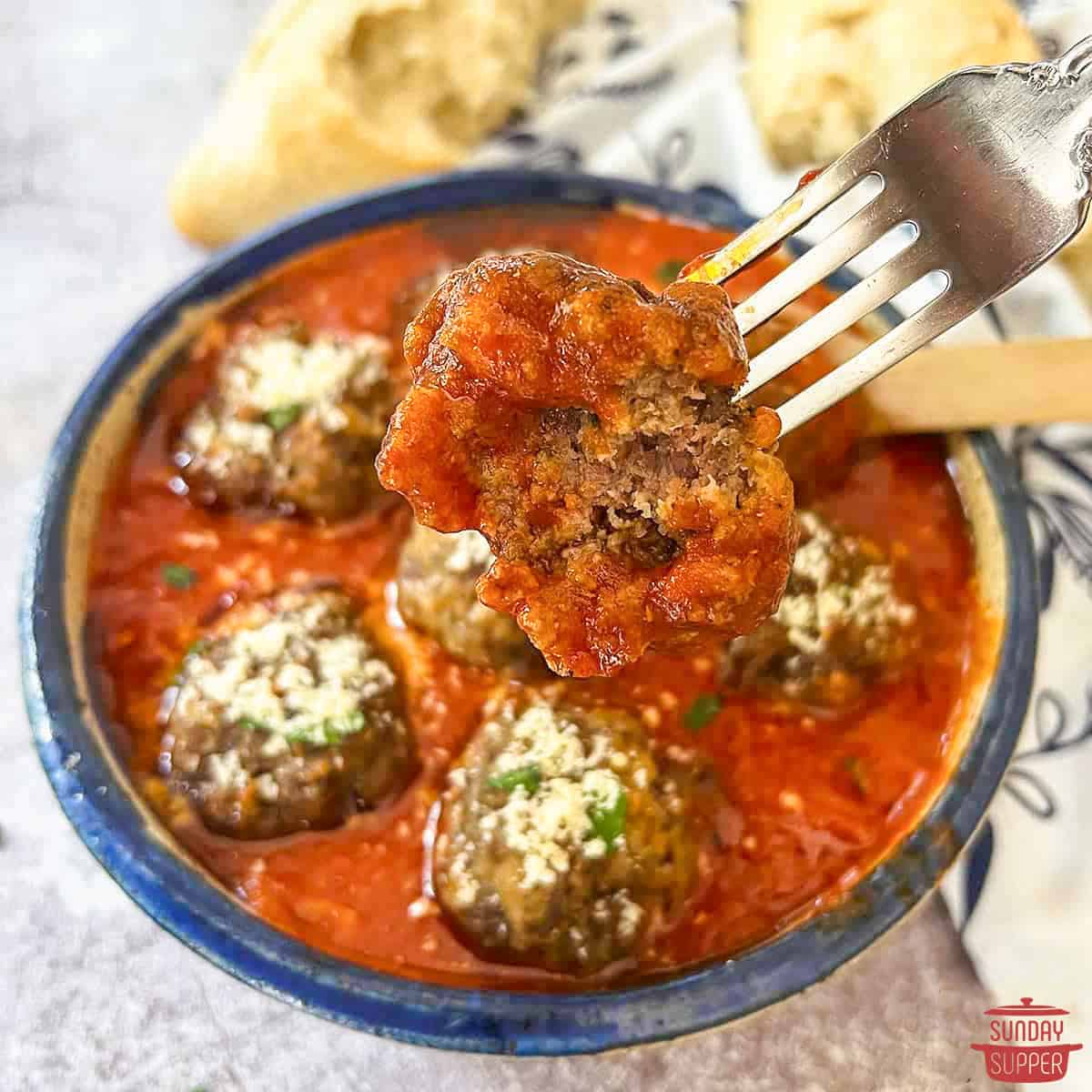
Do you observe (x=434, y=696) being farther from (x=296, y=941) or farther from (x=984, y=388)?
(x=984, y=388)

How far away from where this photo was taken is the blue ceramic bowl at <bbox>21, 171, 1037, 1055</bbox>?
63.5 inches

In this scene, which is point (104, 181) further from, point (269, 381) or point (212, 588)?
point (212, 588)

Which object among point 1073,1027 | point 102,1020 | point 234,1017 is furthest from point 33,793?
point 1073,1027

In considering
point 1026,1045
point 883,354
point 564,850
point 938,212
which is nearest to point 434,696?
point 564,850

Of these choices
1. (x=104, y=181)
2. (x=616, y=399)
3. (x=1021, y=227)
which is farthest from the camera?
(x=104, y=181)

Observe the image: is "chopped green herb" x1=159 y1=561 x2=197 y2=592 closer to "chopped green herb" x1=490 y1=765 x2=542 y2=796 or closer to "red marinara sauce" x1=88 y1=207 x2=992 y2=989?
"red marinara sauce" x1=88 y1=207 x2=992 y2=989

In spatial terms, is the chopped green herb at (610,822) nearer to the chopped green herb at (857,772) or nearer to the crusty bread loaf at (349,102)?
the chopped green herb at (857,772)

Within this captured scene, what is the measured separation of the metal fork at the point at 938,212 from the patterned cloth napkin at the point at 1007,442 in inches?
35.1

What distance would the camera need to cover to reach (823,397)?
164cm

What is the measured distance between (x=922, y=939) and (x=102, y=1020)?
1.57 metres

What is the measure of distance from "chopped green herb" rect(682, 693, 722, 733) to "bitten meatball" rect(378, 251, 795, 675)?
564mm

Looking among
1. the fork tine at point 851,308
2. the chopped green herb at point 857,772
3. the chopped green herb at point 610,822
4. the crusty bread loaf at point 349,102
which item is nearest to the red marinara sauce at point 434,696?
the chopped green herb at point 857,772

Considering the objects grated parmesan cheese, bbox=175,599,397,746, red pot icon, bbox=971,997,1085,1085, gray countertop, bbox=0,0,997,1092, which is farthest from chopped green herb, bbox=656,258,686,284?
red pot icon, bbox=971,997,1085,1085

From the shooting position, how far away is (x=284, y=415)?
6.82 ft
